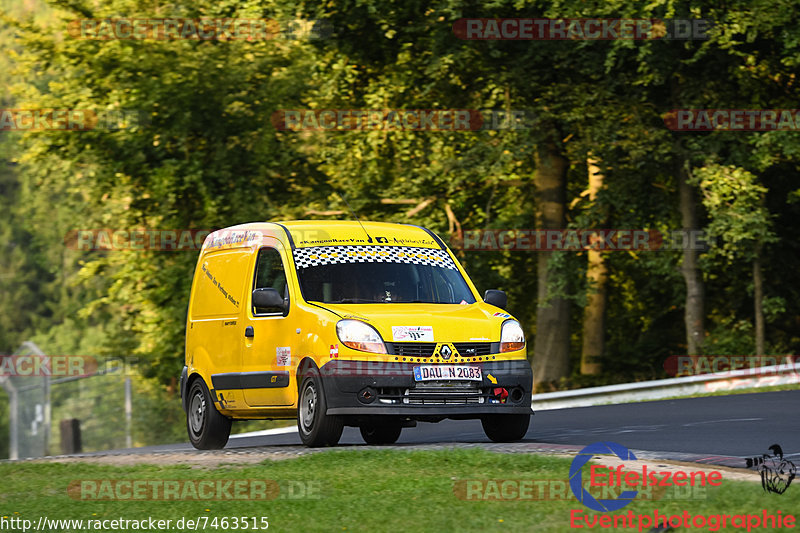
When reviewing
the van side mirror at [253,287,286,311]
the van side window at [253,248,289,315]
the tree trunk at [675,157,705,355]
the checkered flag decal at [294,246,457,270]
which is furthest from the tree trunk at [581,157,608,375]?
the van side mirror at [253,287,286,311]

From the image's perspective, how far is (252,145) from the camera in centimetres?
3341

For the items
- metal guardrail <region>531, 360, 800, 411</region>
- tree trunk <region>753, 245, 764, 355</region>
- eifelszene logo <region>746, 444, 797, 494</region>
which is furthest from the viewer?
tree trunk <region>753, 245, 764, 355</region>

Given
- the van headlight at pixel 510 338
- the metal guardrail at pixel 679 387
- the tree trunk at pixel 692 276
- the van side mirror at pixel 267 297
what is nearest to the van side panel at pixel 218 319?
the van side mirror at pixel 267 297

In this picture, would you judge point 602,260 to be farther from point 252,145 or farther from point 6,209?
point 6,209

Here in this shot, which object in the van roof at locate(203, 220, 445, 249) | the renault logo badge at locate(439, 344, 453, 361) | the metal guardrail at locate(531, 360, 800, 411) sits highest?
the van roof at locate(203, 220, 445, 249)

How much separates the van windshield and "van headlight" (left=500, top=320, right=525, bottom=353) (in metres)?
0.83

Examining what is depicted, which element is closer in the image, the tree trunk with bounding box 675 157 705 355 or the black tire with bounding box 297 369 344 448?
the black tire with bounding box 297 369 344 448

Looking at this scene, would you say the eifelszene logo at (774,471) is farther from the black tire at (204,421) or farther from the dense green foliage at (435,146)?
the dense green foliage at (435,146)

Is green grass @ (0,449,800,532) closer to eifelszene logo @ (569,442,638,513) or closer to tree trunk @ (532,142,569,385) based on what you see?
eifelszene logo @ (569,442,638,513)

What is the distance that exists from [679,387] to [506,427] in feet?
33.6

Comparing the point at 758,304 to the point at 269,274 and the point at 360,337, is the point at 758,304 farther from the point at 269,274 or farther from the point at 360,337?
the point at 360,337

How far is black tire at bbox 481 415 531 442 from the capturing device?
543 inches

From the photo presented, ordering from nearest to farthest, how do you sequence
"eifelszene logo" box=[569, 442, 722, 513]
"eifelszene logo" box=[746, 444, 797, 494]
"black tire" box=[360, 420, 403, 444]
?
"eifelszene logo" box=[569, 442, 722, 513], "eifelszene logo" box=[746, 444, 797, 494], "black tire" box=[360, 420, 403, 444]

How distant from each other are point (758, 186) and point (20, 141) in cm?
1678
